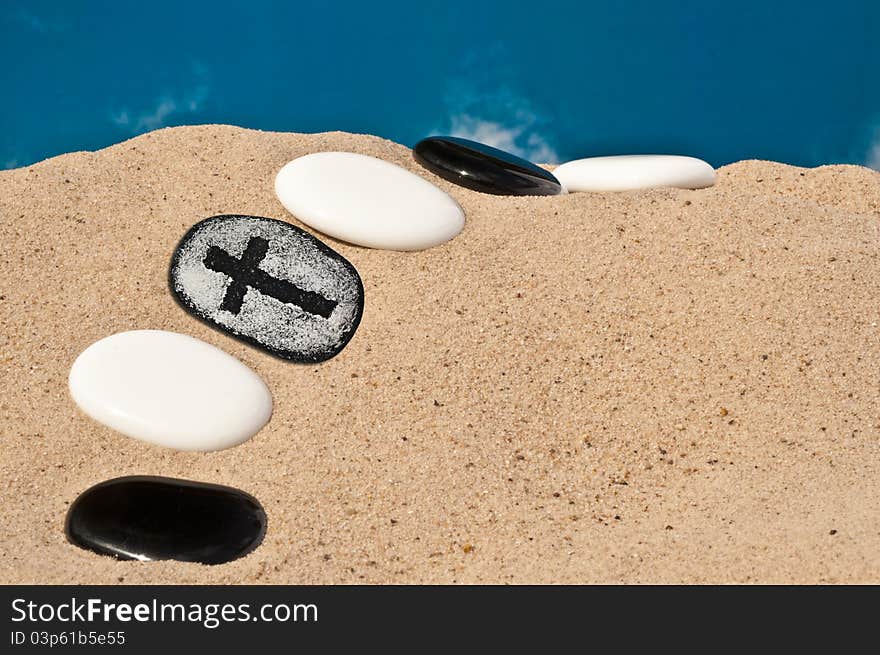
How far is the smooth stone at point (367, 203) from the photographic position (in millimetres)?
4793

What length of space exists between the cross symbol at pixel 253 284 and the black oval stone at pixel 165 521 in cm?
123

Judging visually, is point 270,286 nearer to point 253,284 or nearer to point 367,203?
point 253,284

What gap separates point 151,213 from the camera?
16.5 feet

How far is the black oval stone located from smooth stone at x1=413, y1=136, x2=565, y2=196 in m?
2.81

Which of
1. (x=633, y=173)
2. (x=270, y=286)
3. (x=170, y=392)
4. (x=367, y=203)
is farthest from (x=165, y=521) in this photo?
(x=633, y=173)

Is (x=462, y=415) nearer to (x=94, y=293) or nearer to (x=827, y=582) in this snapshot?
(x=827, y=582)

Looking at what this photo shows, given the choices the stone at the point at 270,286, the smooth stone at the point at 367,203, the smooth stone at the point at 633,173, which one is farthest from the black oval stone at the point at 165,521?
the smooth stone at the point at 633,173

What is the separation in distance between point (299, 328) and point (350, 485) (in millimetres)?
1005

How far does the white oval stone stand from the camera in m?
3.76

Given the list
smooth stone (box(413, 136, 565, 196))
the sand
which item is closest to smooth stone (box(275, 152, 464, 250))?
the sand

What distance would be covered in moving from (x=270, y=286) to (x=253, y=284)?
8 cm

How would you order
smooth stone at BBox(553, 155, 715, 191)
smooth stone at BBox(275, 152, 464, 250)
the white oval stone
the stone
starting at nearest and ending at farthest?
the white oval stone, the stone, smooth stone at BBox(275, 152, 464, 250), smooth stone at BBox(553, 155, 715, 191)

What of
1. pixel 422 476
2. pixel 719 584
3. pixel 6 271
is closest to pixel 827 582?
pixel 719 584

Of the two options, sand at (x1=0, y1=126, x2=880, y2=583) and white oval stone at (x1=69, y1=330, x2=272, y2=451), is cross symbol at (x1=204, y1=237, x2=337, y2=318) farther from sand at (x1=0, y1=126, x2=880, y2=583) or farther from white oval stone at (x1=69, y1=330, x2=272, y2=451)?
white oval stone at (x1=69, y1=330, x2=272, y2=451)
